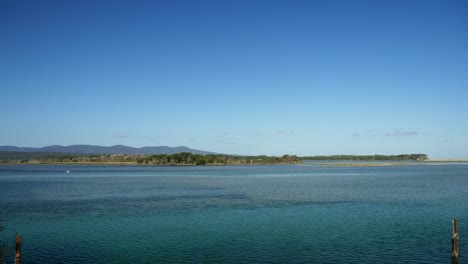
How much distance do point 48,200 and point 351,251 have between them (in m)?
44.0

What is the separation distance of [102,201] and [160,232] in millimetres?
23983

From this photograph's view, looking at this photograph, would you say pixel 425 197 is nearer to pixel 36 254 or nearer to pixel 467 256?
pixel 467 256

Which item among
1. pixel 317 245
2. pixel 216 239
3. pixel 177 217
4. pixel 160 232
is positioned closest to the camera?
pixel 317 245

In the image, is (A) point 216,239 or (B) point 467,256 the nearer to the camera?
(B) point 467,256

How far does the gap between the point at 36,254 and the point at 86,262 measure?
4.40 metres

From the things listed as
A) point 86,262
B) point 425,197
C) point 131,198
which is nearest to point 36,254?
point 86,262

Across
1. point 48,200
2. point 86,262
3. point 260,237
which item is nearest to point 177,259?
point 86,262

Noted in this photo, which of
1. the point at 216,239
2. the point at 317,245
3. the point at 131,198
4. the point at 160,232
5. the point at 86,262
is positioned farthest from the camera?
the point at 131,198

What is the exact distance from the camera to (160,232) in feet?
108

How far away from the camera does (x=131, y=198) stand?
5756 cm

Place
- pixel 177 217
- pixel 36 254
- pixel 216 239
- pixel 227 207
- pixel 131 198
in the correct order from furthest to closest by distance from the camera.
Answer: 1. pixel 131 198
2. pixel 227 207
3. pixel 177 217
4. pixel 216 239
5. pixel 36 254

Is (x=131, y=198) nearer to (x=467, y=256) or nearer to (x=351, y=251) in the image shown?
(x=351, y=251)

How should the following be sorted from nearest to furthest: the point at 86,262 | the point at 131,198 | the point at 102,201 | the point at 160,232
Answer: the point at 86,262 < the point at 160,232 < the point at 102,201 < the point at 131,198

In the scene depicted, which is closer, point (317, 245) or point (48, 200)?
point (317, 245)
